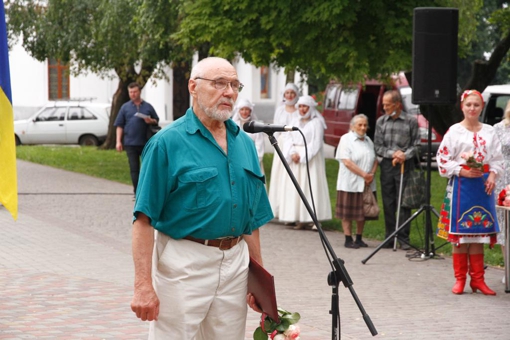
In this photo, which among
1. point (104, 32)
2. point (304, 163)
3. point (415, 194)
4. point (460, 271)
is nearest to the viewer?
point (460, 271)

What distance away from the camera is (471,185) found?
9156mm

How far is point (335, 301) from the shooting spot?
495 cm

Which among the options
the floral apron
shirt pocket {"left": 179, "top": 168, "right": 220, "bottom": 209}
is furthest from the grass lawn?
shirt pocket {"left": 179, "top": 168, "right": 220, "bottom": 209}

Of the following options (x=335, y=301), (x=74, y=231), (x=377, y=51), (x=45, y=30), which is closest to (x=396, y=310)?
(x=335, y=301)

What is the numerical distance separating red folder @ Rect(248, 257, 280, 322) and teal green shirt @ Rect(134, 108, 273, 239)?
22 cm

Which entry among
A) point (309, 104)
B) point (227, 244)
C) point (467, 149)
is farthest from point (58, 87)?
point (227, 244)

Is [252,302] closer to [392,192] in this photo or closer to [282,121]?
[392,192]

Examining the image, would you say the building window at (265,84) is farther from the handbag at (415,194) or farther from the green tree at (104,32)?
the handbag at (415,194)

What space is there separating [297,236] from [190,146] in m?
8.78

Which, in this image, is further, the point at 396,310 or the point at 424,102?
the point at 424,102

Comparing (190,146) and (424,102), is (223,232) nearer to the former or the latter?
(190,146)

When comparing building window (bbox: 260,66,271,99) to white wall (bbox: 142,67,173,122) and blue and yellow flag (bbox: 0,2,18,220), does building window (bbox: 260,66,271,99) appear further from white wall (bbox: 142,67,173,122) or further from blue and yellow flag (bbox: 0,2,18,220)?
blue and yellow flag (bbox: 0,2,18,220)

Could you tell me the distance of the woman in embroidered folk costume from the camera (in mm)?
9086

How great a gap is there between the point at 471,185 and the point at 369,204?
9.88 ft
